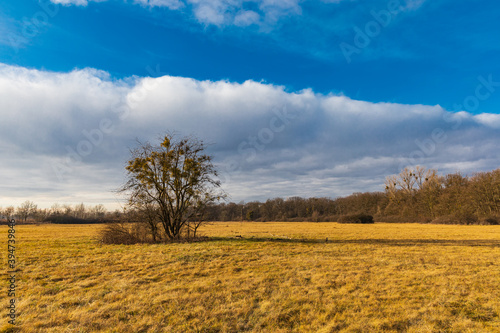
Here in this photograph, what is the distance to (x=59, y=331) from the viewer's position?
5082 millimetres

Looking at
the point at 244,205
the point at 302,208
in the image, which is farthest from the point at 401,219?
the point at 244,205

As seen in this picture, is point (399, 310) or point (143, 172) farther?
point (143, 172)

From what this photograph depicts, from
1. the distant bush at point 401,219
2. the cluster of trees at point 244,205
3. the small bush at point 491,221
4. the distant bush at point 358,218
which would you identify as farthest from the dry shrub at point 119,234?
the distant bush at point 401,219

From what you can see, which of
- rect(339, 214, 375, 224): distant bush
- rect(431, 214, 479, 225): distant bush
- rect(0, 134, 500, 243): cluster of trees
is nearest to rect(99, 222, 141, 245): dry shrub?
rect(0, 134, 500, 243): cluster of trees

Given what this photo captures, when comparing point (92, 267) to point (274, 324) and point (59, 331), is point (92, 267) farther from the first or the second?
point (274, 324)

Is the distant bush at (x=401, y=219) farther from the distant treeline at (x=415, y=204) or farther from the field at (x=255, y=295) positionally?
the field at (x=255, y=295)

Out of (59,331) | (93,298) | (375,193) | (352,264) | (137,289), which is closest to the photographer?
(59,331)

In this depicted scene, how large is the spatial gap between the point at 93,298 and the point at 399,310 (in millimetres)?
7886

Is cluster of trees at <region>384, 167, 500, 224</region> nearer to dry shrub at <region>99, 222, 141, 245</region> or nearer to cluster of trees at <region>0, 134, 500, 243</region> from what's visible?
cluster of trees at <region>0, 134, 500, 243</region>

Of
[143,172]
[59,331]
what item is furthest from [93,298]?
[143,172]

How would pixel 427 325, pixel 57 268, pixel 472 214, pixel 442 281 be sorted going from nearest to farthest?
pixel 427 325 → pixel 442 281 → pixel 57 268 → pixel 472 214

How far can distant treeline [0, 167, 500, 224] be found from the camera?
53875 mm

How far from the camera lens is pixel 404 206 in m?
75.8

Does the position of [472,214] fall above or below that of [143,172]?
below
